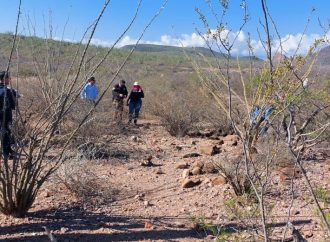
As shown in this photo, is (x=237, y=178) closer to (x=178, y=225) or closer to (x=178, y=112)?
(x=178, y=225)

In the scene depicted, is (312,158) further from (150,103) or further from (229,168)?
(150,103)

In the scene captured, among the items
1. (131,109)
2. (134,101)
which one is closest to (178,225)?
(131,109)

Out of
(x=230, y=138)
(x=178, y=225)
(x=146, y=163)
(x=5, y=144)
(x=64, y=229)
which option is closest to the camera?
(x=64, y=229)

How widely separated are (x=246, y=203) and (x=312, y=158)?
3.52m

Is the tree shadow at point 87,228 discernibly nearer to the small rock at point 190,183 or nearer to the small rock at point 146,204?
the small rock at point 146,204

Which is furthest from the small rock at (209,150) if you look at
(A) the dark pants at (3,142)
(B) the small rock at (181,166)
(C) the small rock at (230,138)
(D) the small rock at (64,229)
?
(D) the small rock at (64,229)

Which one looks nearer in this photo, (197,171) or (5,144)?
(5,144)

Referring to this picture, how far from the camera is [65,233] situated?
5.46 metres

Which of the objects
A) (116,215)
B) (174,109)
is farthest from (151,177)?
(174,109)

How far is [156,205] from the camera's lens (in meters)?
6.65

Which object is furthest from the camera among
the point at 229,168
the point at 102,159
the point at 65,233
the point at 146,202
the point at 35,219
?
the point at 102,159

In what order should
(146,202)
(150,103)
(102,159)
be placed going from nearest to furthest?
(146,202)
(102,159)
(150,103)

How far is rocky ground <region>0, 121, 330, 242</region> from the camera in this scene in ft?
18.0

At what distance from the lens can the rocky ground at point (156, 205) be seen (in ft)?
18.0
